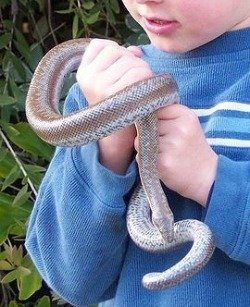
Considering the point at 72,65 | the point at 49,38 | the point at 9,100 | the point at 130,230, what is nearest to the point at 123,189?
the point at 130,230

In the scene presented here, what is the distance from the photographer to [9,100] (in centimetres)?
231

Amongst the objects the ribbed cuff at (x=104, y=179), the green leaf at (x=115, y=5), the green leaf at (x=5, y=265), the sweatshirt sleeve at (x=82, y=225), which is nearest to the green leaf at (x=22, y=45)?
the green leaf at (x=115, y=5)

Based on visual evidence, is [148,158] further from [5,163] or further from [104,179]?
[5,163]

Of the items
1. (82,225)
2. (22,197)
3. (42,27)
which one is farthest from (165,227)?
(42,27)

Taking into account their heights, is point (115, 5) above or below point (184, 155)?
below

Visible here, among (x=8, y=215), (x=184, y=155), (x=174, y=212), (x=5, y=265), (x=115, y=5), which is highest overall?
(x=184, y=155)

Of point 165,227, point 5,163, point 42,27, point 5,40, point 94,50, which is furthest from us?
point 42,27

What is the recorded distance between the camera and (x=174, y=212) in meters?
1.44

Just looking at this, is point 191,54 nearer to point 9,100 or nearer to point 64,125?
point 64,125

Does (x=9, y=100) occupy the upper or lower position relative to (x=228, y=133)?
lower

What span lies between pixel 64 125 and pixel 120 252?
23cm

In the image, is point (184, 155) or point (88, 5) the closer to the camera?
point (184, 155)

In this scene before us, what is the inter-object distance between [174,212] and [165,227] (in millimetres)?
147

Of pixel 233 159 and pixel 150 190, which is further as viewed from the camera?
pixel 233 159
